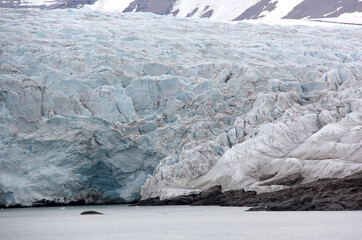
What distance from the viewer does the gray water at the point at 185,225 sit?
19297 mm

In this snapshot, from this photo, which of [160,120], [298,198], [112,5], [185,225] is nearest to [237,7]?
[112,5]

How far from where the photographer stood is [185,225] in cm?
2311

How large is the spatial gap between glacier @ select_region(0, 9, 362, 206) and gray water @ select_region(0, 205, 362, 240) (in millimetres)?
2999

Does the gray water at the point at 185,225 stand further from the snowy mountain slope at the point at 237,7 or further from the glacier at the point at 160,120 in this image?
the snowy mountain slope at the point at 237,7

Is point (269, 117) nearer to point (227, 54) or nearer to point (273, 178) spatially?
point (273, 178)

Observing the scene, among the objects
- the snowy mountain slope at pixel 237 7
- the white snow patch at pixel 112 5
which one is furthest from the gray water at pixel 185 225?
the white snow patch at pixel 112 5

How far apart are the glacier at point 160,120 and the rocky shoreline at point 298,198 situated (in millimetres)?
564

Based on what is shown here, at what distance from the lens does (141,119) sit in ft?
117

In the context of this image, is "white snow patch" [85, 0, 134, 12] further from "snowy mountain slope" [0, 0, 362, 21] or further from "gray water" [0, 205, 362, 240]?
"gray water" [0, 205, 362, 240]

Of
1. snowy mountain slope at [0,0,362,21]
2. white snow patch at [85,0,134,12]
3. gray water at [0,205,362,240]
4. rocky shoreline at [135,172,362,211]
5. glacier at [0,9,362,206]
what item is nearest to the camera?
gray water at [0,205,362,240]

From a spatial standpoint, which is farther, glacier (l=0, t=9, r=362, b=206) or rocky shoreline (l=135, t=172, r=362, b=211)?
glacier (l=0, t=9, r=362, b=206)

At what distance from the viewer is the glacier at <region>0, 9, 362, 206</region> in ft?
102

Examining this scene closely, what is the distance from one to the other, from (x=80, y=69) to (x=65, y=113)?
432cm

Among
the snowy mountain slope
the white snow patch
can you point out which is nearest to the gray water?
the snowy mountain slope
